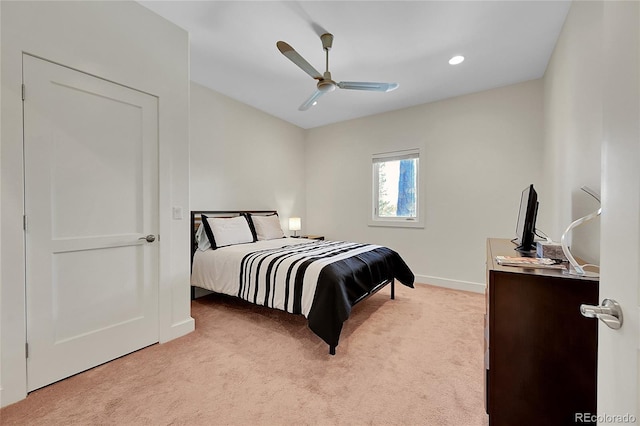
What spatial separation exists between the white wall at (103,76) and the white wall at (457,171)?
117 inches

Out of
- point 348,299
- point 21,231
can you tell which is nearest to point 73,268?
point 21,231

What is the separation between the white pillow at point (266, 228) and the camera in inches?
152

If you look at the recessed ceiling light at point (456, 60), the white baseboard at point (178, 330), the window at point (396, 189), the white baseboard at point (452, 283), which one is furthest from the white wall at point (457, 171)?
the white baseboard at point (178, 330)

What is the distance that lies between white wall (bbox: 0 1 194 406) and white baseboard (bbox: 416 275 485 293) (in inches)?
127

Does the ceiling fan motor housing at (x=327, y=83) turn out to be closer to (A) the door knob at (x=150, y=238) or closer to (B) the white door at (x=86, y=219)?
(B) the white door at (x=86, y=219)

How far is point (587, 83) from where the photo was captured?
1713 mm

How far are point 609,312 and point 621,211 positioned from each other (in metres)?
0.24

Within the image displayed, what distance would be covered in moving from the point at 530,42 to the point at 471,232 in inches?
87.8

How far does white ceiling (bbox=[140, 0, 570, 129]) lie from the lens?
2123 mm

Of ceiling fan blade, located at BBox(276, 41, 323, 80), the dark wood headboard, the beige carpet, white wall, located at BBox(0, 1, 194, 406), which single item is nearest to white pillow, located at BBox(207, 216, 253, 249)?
the dark wood headboard

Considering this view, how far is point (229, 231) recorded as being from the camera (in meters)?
3.38

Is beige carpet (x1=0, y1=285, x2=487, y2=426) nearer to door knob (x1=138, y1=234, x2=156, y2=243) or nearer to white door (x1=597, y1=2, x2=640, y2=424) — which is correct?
door knob (x1=138, y1=234, x2=156, y2=243)

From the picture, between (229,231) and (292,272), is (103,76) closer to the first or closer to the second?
(229,231)

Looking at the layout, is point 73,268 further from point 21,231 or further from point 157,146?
point 157,146
